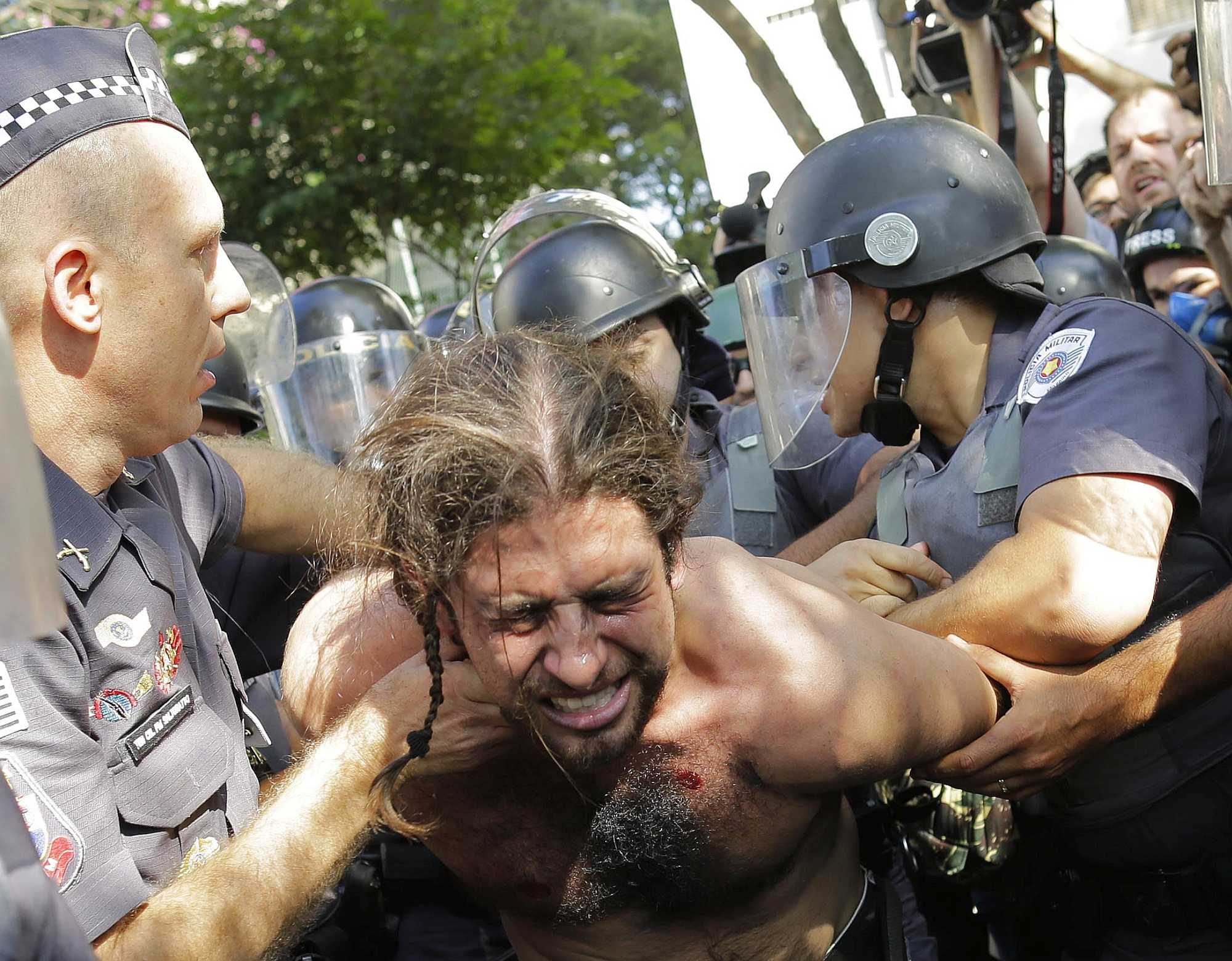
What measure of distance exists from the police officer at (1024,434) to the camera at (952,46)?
1.48 metres

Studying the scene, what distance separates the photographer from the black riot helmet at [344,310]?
4930 mm

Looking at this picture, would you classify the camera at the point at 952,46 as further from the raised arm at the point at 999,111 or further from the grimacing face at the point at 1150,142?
the grimacing face at the point at 1150,142

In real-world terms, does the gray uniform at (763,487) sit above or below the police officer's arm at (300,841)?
below

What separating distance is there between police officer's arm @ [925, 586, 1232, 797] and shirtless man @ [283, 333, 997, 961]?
6cm

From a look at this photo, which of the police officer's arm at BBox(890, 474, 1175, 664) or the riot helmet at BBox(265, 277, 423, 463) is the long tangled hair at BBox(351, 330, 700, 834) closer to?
the police officer's arm at BBox(890, 474, 1175, 664)

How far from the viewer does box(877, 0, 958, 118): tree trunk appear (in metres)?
5.29

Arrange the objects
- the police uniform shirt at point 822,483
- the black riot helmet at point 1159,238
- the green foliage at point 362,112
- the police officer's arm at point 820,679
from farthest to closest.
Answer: the green foliage at point 362,112 < the black riot helmet at point 1159,238 < the police uniform shirt at point 822,483 < the police officer's arm at point 820,679

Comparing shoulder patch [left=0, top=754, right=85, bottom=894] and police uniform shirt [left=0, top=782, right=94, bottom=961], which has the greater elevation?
police uniform shirt [left=0, top=782, right=94, bottom=961]

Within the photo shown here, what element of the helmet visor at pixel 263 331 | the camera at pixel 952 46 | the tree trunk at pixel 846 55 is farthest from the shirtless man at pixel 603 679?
the tree trunk at pixel 846 55

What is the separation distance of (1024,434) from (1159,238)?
111 inches

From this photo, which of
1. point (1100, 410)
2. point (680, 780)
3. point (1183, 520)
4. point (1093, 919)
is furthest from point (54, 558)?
point (1093, 919)

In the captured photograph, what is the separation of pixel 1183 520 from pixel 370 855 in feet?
7.33

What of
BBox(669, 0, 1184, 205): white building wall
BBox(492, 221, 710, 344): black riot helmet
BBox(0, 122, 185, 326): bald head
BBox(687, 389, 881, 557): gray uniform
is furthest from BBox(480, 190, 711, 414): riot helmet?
BBox(669, 0, 1184, 205): white building wall

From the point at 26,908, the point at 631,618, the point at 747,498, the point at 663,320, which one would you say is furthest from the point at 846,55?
the point at 26,908
